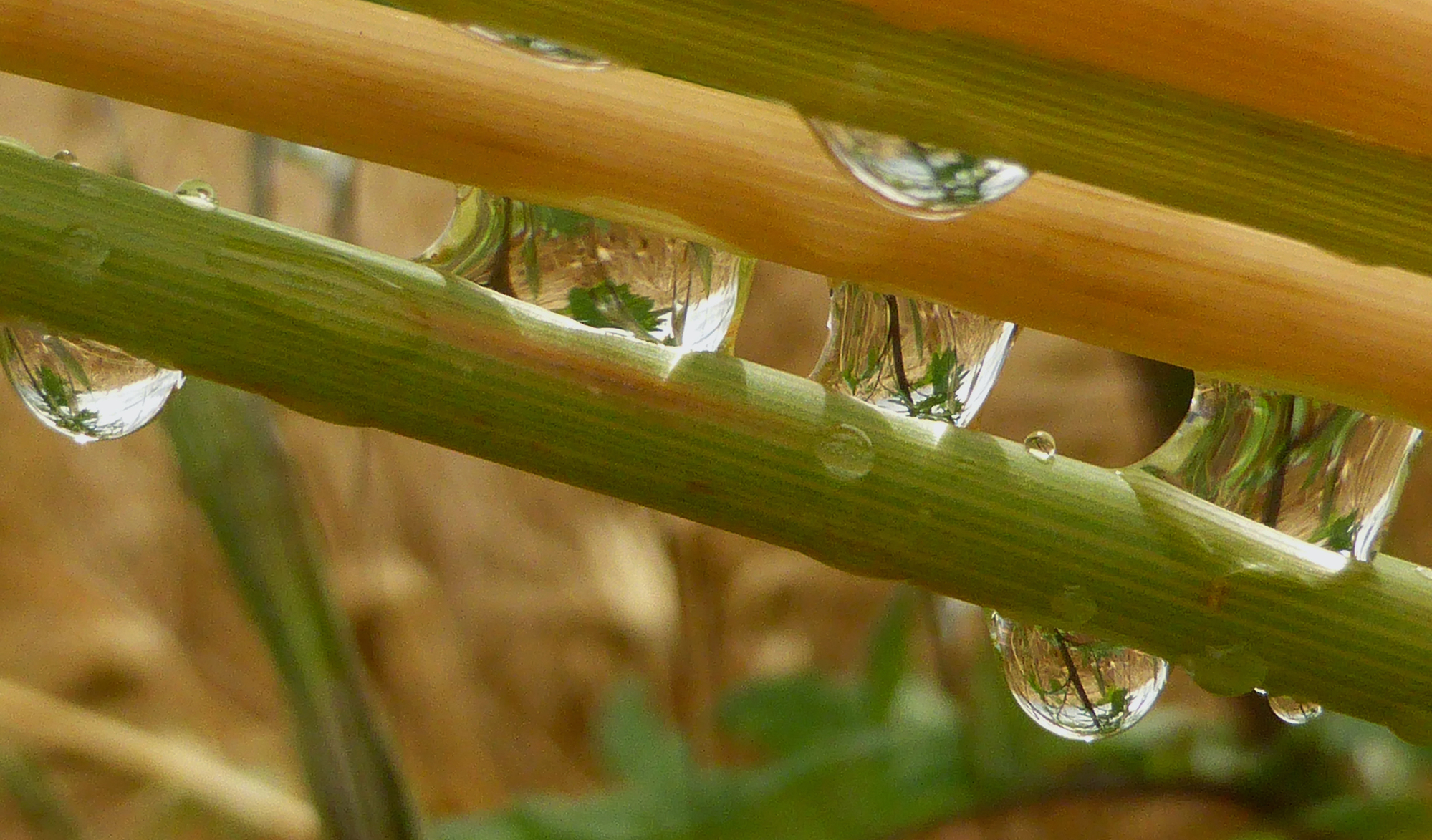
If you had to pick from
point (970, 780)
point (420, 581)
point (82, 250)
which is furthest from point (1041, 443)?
point (420, 581)

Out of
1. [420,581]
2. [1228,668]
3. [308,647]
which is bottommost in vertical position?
[420,581]

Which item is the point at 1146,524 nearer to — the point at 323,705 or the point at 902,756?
the point at 323,705

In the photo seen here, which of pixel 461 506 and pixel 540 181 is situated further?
pixel 461 506

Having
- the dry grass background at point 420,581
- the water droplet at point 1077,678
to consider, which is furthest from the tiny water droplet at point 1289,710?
the dry grass background at point 420,581

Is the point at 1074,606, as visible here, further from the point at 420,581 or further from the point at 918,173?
the point at 420,581

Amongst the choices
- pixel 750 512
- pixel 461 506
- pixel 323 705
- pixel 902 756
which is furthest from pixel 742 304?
pixel 461 506

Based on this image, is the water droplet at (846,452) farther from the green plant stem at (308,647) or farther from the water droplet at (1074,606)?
the green plant stem at (308,647)
